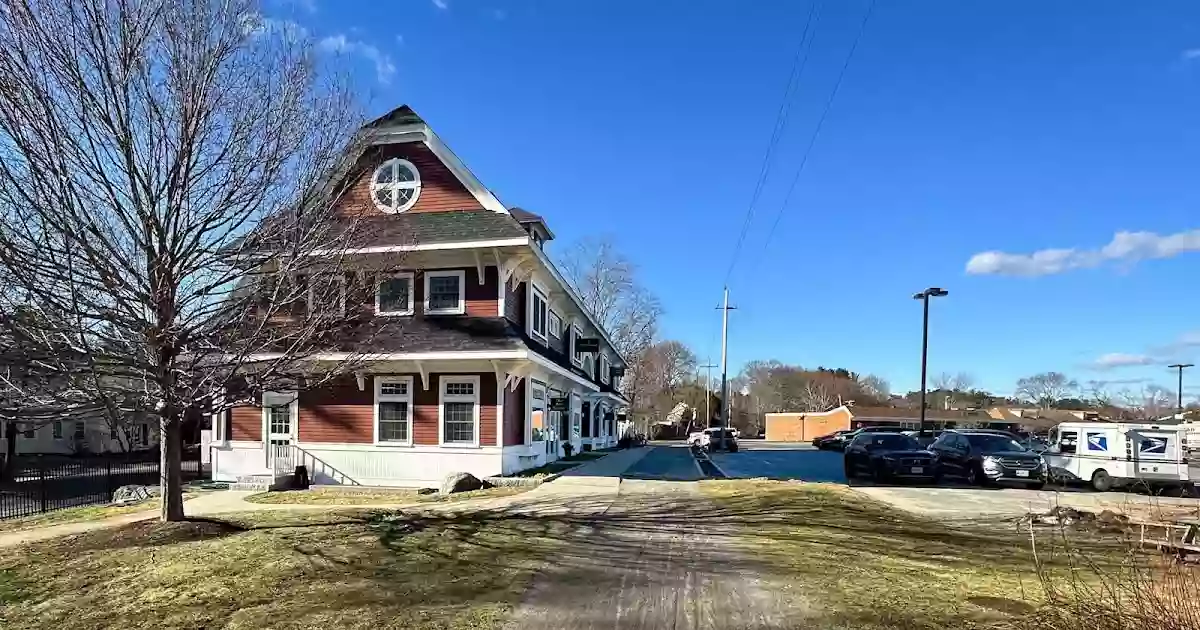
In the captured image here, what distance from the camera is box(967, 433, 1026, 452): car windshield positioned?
72.4 feet

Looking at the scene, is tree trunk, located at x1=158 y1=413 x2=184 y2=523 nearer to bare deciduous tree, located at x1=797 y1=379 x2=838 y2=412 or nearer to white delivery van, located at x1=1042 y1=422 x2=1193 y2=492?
white delivery van, located at x1=1042 y1=422 x2=1193 y2=492

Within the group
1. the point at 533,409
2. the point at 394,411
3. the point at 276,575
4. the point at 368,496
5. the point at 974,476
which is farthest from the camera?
the point at 533,409

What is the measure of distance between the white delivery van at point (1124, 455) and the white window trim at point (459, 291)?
16304 millimetres

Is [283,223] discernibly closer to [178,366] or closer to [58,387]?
[178,366]

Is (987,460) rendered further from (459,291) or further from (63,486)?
(63,486)

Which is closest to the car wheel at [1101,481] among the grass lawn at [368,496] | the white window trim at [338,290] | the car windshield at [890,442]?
the car windshield at [890,442]

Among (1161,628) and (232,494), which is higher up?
(1161,628)

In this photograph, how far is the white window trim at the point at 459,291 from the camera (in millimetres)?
20594

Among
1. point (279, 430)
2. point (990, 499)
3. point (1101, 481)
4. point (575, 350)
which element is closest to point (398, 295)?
point (279, 430)

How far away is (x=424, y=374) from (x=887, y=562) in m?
13.9

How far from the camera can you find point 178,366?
1063 cm

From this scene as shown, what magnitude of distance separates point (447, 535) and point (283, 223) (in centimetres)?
520

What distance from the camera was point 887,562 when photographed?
9.16 meters

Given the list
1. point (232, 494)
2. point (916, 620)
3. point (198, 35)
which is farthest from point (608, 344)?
point (916, 620)
